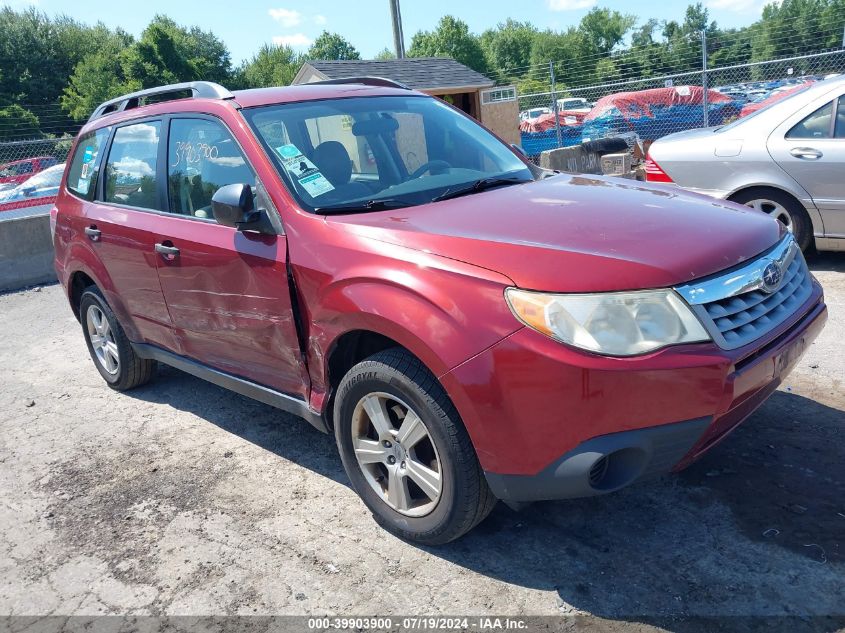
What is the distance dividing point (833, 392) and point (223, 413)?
369cm

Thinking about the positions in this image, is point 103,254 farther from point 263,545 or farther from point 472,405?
point 472,405

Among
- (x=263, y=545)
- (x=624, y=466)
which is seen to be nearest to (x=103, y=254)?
(x=263, y=545)

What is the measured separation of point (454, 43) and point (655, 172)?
8315 centimetres

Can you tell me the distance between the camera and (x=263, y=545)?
3273mm

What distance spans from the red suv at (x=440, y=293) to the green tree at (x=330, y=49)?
95.4 meters

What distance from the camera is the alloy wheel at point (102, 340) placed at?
5.22 metres

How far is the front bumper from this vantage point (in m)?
2.40

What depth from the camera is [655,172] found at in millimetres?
6758

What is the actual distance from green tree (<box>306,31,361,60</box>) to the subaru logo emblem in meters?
96.9

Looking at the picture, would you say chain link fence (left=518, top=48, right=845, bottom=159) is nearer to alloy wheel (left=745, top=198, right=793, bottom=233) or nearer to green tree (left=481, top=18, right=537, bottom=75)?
alloy wheel (left=745, top=198, right=793, bottom=233)

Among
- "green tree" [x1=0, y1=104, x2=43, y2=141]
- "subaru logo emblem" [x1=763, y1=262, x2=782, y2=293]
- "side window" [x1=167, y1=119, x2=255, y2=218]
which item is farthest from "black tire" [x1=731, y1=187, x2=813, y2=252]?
"green tree" [x1=0, y1=104, x2=43, y2=141]

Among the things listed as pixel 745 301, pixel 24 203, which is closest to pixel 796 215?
pixel 745 301

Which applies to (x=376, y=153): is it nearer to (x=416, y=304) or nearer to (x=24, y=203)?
(x=416, y=304)

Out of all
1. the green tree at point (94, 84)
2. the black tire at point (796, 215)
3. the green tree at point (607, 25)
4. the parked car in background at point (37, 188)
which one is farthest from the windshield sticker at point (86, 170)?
the green tree at point (607, 25)
